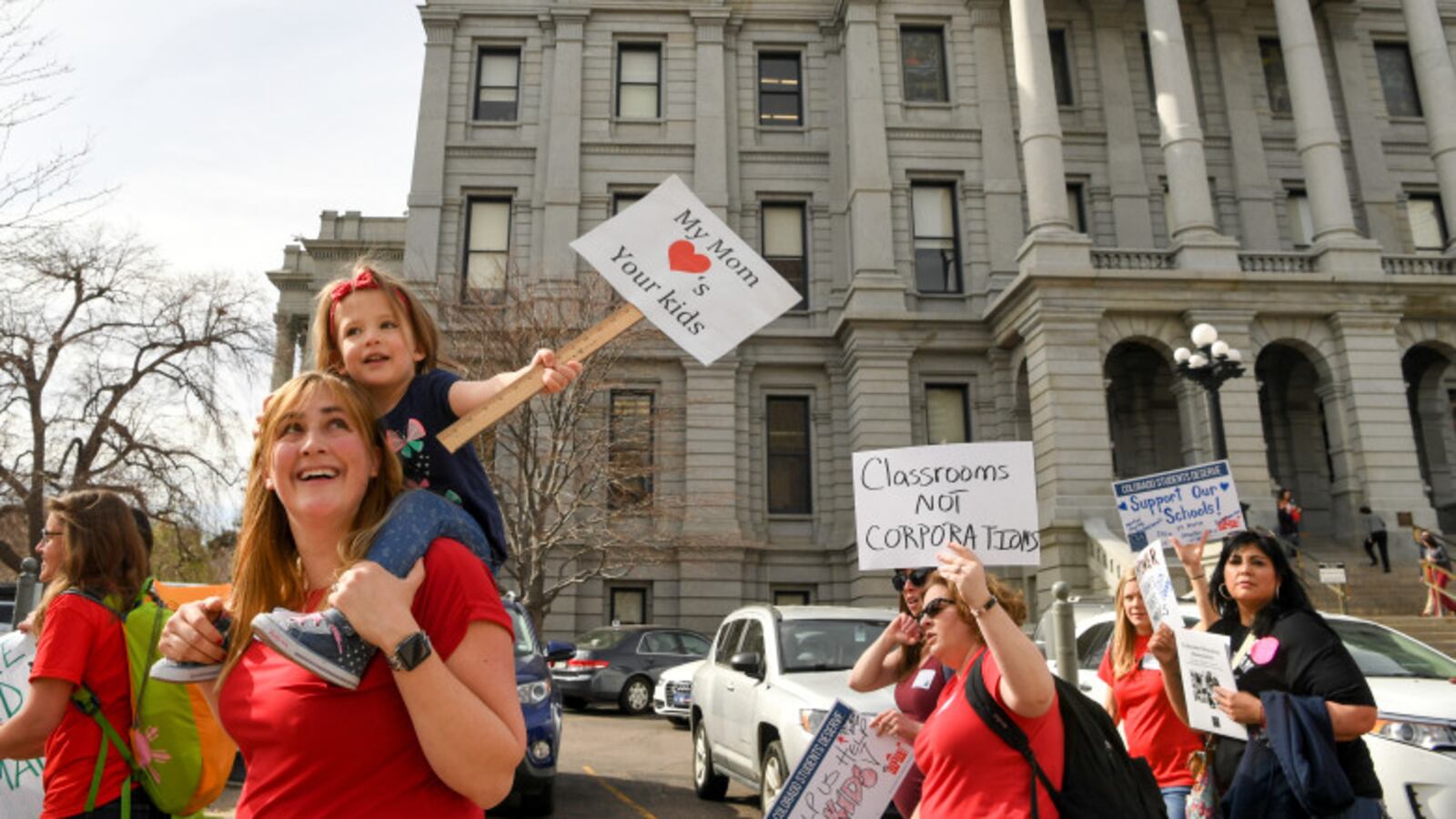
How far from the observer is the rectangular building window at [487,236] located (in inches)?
1073

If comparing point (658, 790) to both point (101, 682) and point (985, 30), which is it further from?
point (985, 30)

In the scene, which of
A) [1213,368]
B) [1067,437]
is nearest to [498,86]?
[1067,437]

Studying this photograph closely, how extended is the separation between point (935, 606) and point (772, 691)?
506 centimetres

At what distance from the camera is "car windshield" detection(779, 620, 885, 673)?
871 cm

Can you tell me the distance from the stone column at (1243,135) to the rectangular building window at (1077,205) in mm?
4321

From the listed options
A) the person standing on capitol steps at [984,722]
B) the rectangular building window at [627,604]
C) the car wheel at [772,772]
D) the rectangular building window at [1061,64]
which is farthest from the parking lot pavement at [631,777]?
the rectangular building window at [1061,64]

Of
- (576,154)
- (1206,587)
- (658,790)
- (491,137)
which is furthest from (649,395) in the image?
(1206,587)

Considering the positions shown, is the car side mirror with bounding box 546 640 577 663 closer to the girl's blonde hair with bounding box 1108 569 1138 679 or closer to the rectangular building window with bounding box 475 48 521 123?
the girl's blonde hair with bounding box 1108 569 1138 679

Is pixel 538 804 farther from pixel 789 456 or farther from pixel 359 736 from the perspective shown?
pixel 789 456

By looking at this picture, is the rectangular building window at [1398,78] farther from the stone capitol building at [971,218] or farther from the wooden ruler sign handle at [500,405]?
the wooden ruler sign handle at [500,405]

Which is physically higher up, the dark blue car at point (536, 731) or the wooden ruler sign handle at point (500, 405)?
the wooden ruler sign handle at point (500, 405)

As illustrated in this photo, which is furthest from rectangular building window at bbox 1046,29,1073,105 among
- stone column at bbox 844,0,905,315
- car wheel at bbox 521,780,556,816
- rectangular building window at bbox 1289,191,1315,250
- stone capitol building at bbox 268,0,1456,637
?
car wheel at bbox 521,780,556,816

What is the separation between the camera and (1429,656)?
767 cm

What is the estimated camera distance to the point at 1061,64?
28.5 m
